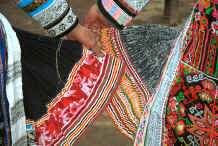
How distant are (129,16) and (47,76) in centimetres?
31

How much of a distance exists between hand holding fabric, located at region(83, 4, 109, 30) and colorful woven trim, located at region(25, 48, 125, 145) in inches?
5.2

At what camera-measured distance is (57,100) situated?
3.10 feet

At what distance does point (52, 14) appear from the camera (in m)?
0.89

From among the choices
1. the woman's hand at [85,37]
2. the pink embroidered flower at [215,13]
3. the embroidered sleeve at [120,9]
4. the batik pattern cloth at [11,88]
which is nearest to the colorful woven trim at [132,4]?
the embroidered sleeve at [120,9]

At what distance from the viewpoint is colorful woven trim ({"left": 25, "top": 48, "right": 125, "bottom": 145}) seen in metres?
0.94

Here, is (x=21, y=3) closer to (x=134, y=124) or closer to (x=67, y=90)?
(x=67, y=90)

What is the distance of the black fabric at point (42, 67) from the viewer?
2.95ft

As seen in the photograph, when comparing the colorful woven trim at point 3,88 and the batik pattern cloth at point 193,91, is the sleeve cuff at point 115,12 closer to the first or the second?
the batik pattern cloth at point 193,91

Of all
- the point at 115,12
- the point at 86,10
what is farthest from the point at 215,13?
the point at 86,10

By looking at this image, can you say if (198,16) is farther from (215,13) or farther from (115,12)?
(115,12)

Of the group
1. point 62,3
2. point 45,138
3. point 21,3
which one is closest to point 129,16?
point 62,3

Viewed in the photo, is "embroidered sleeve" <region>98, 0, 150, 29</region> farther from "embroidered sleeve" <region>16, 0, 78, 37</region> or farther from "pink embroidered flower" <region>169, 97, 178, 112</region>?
"pink embroidered flower" <region>169, 97, 178, 112</region>

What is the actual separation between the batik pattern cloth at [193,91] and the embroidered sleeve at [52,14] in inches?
12.5

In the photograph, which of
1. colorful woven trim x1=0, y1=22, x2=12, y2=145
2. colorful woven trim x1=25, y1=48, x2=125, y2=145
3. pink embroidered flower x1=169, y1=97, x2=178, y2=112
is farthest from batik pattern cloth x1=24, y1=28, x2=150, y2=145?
pink embroidered flower x1=169, y1=97, x2=178, y2=112
